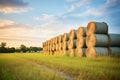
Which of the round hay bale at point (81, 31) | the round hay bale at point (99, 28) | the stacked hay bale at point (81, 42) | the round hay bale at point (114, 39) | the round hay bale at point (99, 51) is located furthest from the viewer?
the round hay bale at point (81, 31)

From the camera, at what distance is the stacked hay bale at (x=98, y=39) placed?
42.8 ft

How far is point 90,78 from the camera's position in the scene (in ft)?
17.3

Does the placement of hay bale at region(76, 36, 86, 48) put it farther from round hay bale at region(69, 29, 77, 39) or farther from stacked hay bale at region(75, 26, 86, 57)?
round hay bale at region(69, 29, 77, 39)

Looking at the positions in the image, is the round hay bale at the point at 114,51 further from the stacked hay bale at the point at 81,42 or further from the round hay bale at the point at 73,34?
the round hay bale at the point at 73,34

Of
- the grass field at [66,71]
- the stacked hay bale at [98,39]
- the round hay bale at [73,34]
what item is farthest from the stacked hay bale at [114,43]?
the round hay bale at [73,34]

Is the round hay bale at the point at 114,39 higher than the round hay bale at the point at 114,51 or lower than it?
higher

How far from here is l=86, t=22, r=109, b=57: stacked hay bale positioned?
42.8 feet

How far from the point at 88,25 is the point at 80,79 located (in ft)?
→ 30.7

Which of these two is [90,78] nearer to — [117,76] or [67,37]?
[117,76]

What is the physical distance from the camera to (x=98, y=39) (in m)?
13.2

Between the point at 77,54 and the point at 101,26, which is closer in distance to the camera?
→ the point at 101,26

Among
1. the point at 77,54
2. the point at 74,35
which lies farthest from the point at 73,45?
the point at 77,54

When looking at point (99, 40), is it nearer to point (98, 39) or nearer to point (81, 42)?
point (98, 39)

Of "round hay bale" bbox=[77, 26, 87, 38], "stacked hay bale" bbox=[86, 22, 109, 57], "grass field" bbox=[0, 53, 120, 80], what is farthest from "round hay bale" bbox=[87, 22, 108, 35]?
"grass field" bbox=[0, 53, 120, 80]
